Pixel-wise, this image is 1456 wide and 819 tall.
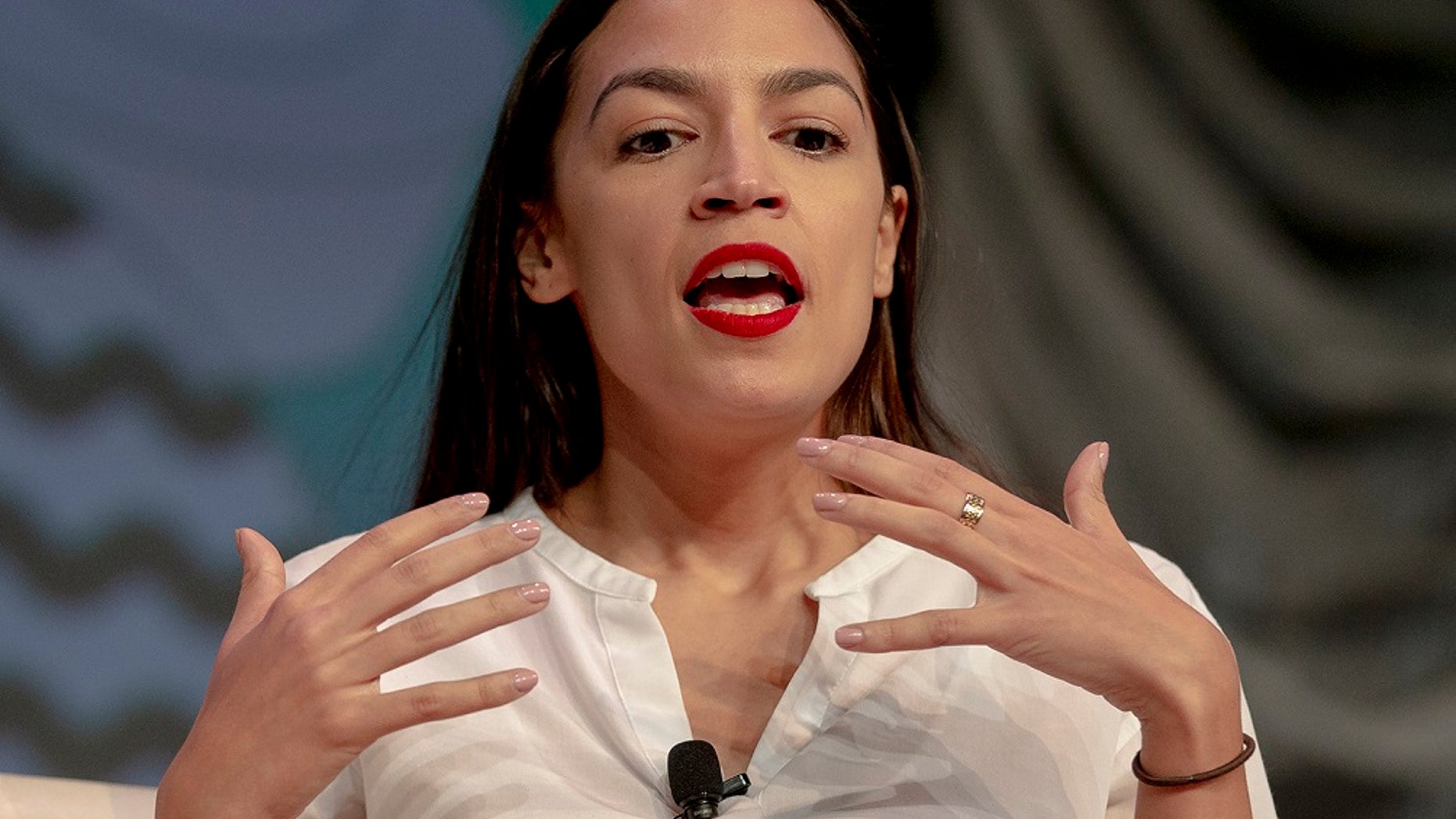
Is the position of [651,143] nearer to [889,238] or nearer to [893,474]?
[889,238]

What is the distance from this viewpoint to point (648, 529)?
1779mm

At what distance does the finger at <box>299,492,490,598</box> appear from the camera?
128cm

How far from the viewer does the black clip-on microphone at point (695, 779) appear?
1.45 meters

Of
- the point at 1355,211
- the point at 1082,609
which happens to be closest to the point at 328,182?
the point at 1082,609

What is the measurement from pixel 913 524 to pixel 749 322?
14.8 inches

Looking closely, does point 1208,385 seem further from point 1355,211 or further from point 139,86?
point 139,86

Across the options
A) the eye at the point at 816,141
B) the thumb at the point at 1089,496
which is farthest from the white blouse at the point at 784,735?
A: the eye at the point at 816,141

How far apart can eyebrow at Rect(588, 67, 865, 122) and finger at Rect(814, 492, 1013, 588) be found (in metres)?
0.57

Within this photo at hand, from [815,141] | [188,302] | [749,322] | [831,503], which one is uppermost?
[815,141]

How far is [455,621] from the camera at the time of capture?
1230mm

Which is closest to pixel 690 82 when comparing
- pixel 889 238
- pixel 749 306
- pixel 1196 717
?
pixel 749 306

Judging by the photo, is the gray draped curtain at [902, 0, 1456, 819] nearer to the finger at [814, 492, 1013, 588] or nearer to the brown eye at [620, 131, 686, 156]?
the brown eye at [620, 131, 686, 156]

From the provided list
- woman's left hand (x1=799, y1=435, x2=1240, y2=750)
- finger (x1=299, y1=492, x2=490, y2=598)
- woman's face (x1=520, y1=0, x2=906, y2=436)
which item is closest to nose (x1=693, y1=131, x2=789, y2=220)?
woman's face (x1=520, y1=0, x2=906, y2=436)

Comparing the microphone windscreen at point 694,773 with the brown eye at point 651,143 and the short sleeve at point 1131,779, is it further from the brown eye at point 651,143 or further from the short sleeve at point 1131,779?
the brown eye at point 651,143
